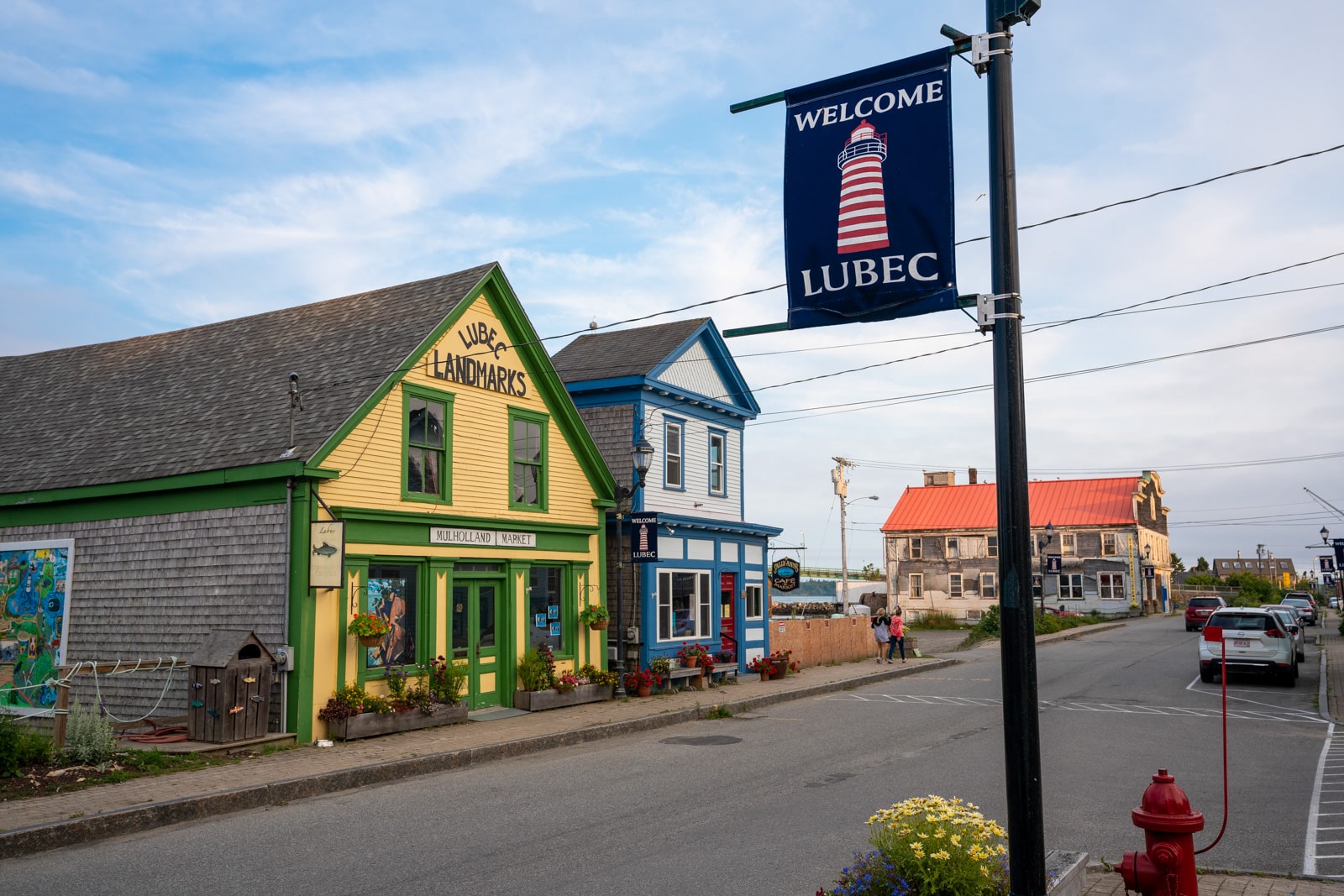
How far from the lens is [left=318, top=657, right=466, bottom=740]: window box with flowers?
47.7ft

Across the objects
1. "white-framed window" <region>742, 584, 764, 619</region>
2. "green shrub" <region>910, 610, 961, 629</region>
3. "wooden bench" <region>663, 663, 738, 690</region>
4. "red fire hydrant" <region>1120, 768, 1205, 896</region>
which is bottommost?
"green shrub" <region>910, 610, 961, 629</region>

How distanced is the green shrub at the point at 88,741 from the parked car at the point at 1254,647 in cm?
2215

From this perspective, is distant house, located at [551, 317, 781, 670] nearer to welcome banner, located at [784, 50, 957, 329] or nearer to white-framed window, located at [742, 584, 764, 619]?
white-framed window, located at [742, 584, 764, 619]

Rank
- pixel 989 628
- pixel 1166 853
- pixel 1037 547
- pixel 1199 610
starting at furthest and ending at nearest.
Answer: pixel 1037 547, pixel 1199 610, pixel 989 628, pixel 1166 853

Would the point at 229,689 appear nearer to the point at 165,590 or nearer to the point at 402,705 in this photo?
the point at 402,705

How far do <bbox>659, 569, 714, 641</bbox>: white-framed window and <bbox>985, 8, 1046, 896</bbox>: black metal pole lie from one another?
18.1 metres

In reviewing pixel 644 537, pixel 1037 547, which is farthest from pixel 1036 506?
pixel 644 537

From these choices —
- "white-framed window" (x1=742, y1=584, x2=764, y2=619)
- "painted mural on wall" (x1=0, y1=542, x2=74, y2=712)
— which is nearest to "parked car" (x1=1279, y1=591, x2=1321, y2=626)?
"white-framed window" (x1=742, y1=584, x2=764, y2=619)

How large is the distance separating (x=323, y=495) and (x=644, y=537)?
788 cm

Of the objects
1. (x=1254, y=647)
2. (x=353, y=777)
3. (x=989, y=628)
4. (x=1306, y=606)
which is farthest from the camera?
(x=1306, y=606)

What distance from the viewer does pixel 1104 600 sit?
64.6 meters

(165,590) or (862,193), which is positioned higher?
(862,193)

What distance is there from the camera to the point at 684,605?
79.8 ft

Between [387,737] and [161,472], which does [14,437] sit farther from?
[387,737]
